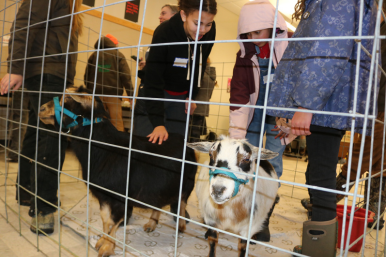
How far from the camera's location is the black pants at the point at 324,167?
1.08m

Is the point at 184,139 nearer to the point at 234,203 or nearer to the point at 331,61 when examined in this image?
the point at 234,203

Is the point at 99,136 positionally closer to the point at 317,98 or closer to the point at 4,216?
the point at 4,216

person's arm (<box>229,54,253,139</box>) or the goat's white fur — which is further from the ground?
person's arm (<box>229,54,253,139</box>)

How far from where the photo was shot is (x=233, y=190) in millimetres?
1132

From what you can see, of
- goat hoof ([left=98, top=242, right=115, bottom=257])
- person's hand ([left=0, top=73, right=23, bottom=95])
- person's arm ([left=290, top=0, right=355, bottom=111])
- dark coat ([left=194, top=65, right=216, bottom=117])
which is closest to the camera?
person's arm ([left=290, top=0, right=355, bottom=111])

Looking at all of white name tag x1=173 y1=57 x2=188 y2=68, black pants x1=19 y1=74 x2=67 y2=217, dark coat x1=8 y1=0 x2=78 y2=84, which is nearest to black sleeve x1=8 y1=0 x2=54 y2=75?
dark coat x1=8 y1=0 x2=78 y2=84

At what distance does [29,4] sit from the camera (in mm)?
1688

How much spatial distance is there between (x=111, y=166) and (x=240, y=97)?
0.91 metres

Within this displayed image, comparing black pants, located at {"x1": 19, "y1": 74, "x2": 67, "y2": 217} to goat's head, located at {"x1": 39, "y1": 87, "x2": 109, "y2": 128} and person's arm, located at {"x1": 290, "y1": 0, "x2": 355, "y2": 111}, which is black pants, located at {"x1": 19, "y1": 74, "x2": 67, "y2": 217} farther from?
person's arm, located at {"x1": 290, "y1": 0, "x2": 355, "y2": 111}

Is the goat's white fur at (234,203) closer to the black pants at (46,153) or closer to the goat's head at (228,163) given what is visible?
the goat's head at (228,163)

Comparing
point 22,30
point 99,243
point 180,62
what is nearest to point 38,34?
point 22,30

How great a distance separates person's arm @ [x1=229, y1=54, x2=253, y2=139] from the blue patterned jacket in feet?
2.13

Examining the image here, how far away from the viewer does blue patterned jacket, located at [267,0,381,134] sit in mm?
924

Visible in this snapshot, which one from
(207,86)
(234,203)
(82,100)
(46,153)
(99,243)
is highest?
(207,86)
